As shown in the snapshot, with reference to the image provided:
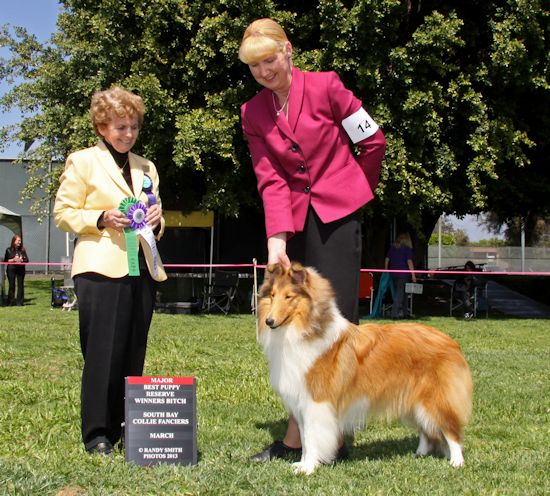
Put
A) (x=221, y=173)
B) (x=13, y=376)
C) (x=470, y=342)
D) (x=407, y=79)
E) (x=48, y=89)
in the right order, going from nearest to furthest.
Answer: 1. (x=13, y=376)
2. (x=470, y=342)
3. (x=407, y=79)
4. (x=221, y=173)
5. (x=48, y=89)

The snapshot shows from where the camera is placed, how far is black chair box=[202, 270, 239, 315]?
15469 mm

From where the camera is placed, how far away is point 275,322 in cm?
359

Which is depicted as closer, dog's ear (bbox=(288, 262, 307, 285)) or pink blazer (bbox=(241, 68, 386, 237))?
dog's ear (bbox=(288, 262, 307, 285))

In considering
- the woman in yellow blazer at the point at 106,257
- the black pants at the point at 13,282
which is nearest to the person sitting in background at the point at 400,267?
the black pants at the point at 13,282

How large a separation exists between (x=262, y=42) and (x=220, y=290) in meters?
12.3

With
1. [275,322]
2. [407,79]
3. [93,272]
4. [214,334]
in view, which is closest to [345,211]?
[275,322]

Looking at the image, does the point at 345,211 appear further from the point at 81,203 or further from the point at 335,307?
the point at 81,203

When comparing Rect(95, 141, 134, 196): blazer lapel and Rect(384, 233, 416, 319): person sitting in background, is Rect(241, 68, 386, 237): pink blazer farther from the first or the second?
Rect(384, 233, 416, 319): person sitting in background

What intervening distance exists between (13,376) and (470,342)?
686 cm

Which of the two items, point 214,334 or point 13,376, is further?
point 214,334

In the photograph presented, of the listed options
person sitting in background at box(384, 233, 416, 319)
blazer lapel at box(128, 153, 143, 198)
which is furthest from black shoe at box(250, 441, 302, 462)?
person sitting in background at box(384, 233, 416, 319)

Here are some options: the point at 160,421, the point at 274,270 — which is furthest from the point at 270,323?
the point at 160,421

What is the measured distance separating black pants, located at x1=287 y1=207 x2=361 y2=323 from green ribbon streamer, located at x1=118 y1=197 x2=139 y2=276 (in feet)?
3.10

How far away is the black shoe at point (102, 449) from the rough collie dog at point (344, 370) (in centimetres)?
105
